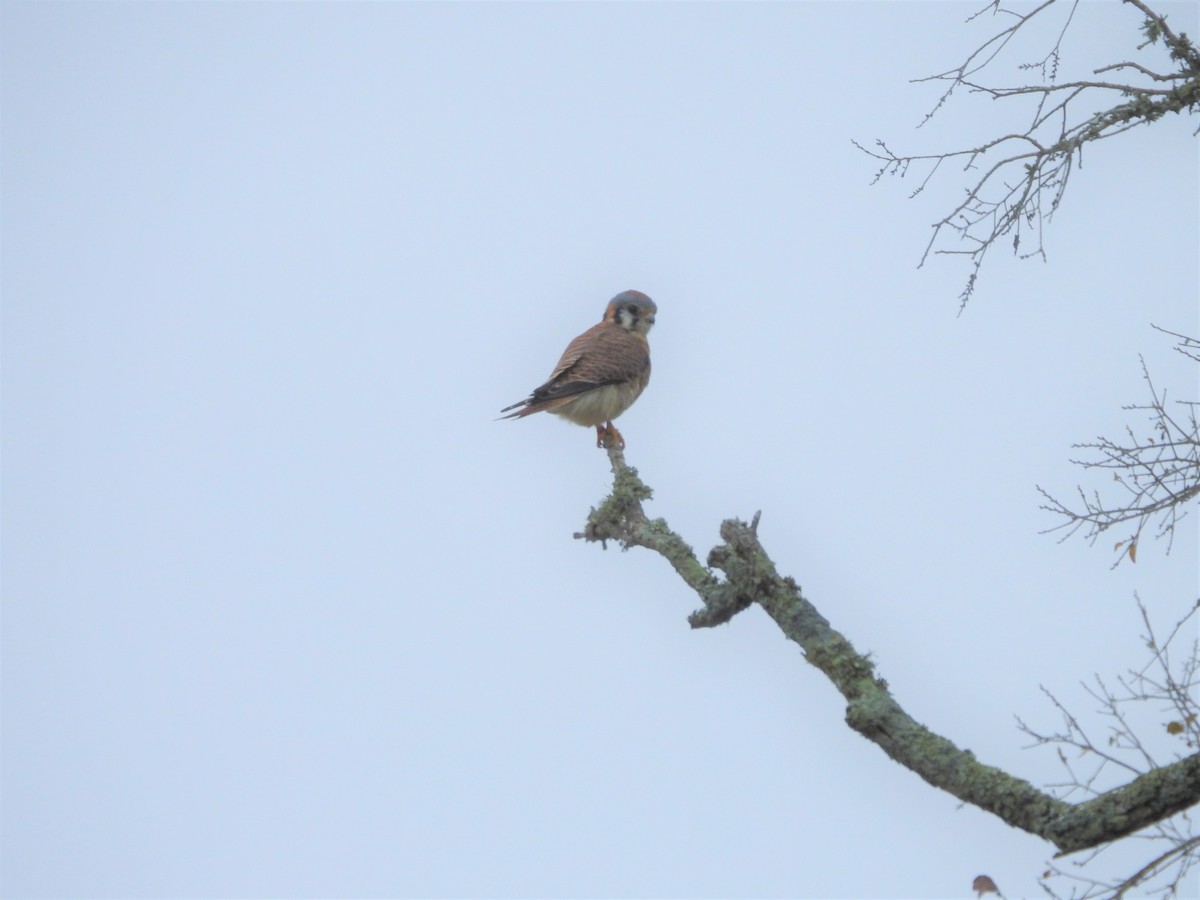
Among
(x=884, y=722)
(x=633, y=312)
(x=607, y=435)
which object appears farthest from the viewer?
(x=633, y=312)

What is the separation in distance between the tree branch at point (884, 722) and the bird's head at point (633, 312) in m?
3.93

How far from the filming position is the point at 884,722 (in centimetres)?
342

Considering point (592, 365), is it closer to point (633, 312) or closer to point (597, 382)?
point (597, 382)

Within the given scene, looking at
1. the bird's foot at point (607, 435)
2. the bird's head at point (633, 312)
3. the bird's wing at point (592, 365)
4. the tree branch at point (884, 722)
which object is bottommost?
the tree branch at point (884, 722)

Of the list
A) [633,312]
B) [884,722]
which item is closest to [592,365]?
[633,312]

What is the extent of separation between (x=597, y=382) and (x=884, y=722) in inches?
169

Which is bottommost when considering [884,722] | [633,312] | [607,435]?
[884,722]

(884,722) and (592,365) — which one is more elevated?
(592,365)

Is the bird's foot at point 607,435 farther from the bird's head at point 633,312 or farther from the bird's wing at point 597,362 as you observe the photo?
the bird's head at point 633,312

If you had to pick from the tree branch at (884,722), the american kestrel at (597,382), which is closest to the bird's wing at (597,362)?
the american kestrel at (597,382)

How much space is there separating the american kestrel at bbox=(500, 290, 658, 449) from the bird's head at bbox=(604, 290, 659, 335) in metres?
0.16

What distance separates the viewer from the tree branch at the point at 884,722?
2.88m

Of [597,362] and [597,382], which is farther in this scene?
[597,362]

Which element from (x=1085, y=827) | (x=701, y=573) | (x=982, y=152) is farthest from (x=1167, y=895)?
(x=982, y=152)
